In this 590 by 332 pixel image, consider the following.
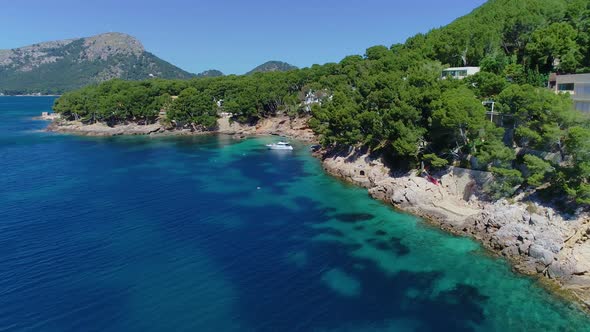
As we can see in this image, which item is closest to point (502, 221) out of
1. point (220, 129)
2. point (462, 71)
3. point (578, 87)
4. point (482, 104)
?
point (482, 104)

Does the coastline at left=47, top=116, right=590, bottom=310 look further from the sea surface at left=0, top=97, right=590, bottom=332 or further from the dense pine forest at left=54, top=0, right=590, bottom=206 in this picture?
the dense pine forest at left=54, top=0, right=590, bottom=206

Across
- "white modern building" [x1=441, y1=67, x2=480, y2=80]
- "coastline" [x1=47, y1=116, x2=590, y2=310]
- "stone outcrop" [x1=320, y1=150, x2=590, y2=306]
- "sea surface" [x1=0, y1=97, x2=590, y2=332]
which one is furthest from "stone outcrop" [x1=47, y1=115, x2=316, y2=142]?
"stone outcrop" [x1=320, y1=150, x2=590, y2=306]

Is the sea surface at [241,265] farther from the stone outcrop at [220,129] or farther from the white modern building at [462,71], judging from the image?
the stone outcrop at [220,129]

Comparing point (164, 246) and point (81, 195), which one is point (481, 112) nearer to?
point (164, 246)

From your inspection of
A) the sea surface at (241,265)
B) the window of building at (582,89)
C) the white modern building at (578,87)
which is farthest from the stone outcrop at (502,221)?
the window of building at (582,89)

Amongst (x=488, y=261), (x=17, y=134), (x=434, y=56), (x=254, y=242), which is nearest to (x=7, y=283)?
(x=254, y=242)
